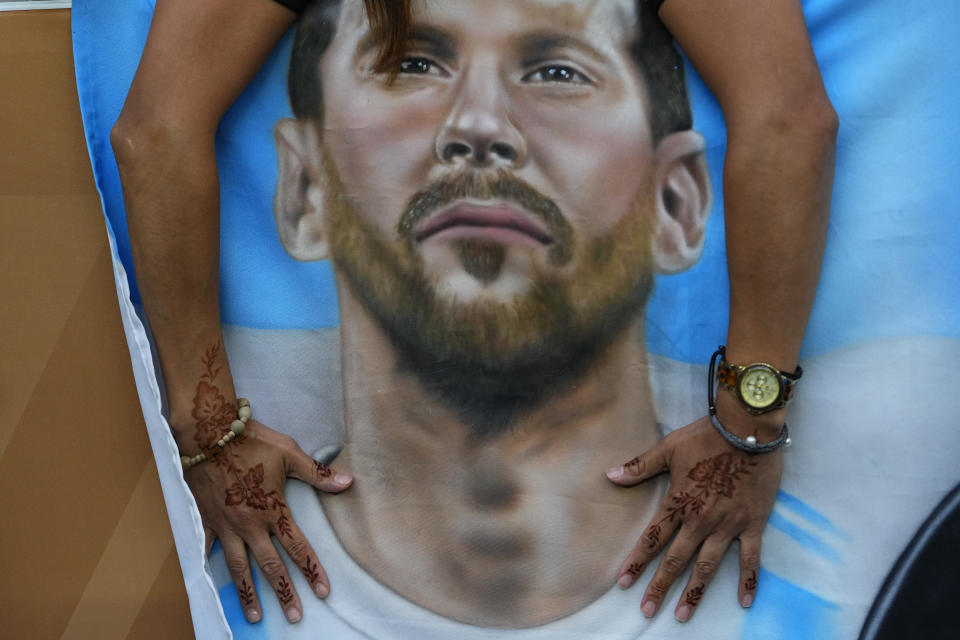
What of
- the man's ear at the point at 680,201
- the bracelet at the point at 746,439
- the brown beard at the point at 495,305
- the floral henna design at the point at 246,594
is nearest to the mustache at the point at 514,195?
the brown beard at the point at 495,305

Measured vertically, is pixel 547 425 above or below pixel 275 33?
below

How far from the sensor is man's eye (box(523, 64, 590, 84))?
1182 millimetres

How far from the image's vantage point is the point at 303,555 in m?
1.24

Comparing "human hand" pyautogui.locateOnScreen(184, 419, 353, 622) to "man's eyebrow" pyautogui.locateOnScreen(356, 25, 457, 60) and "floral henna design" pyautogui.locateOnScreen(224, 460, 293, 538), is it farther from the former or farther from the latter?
"man's eyebrow" pyautogui.locateOnScreen(356, 25, 457, 60)

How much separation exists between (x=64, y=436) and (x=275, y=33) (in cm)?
67

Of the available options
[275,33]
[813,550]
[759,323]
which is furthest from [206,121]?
[813,550]

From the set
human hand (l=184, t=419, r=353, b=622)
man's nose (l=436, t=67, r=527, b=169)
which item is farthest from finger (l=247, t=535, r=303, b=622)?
man's nose (l=436, t=67, r=527, b=169)

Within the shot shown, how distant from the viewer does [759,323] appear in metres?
1.12

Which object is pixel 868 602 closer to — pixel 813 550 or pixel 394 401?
pixel 813 550

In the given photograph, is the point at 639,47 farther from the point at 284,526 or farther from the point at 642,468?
the point at 284,526

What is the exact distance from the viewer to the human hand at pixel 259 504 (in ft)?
4.02

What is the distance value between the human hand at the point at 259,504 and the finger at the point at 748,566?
20.4 inches

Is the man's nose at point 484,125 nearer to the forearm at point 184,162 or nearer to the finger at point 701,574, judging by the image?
the forearm at point 184,162

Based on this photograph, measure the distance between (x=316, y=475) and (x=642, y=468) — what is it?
1.42 feet
